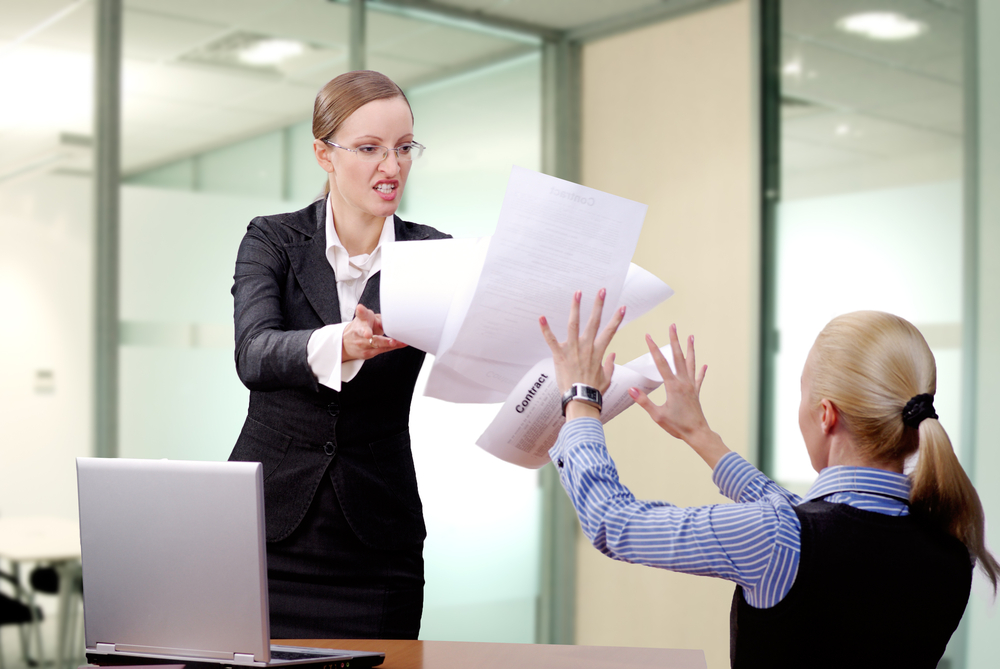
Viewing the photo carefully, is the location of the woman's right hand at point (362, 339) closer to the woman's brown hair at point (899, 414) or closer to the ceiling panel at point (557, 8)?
the woman's brown hair at point (899, 414)

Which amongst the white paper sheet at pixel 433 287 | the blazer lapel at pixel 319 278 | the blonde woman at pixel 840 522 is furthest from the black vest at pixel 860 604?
the blazer lapel at pixel 319 278

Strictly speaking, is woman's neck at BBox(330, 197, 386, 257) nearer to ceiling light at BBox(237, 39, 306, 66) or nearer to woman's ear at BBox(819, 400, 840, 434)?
woman's ear at BBox(819, 400, 840, 434)

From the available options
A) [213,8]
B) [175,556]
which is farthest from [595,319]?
[213,8]

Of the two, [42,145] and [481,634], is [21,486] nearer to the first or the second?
[42,145]

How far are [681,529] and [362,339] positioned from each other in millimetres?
531

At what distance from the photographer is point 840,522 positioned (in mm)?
1201

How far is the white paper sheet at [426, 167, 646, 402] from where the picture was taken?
1.34m

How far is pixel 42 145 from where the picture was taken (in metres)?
3.26

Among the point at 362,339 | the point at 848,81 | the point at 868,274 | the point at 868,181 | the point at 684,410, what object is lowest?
the point at 684,410

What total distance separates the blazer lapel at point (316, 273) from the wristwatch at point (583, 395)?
1.65ft

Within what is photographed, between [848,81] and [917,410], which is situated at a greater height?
[848,81]

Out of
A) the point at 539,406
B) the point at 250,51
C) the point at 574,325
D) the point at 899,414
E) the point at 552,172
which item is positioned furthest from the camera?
the point at 552,172

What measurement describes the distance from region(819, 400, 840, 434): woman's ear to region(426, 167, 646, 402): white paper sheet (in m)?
0.33

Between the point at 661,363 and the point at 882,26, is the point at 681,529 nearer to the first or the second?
the point at 661,363
